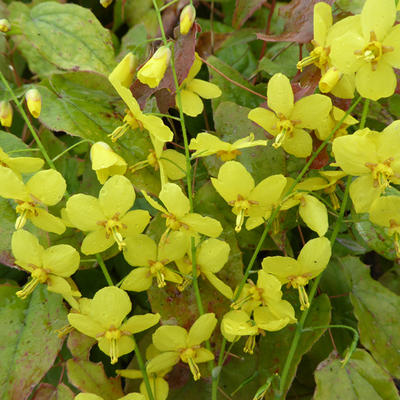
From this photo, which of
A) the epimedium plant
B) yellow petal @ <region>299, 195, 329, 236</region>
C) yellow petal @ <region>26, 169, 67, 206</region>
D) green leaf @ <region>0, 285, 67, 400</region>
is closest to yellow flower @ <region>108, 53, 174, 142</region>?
the epimedium plant

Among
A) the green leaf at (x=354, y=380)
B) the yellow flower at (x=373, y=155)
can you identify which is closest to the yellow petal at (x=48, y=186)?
the yellow flower at (x=373, y=155)

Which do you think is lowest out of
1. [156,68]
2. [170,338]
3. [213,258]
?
[170,338]

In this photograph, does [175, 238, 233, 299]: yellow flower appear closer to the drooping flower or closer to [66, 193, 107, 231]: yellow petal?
the drooping flower

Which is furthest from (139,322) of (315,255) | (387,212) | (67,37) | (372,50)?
(67,37)

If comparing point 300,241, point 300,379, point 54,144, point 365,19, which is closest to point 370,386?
point 300,379

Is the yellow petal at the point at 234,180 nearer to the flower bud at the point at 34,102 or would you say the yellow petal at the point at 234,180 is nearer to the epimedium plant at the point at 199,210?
the epimedium plant at the point at 199,210

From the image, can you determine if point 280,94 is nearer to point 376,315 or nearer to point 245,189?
point 245,189

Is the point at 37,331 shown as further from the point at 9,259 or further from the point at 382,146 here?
the point at 382,146
